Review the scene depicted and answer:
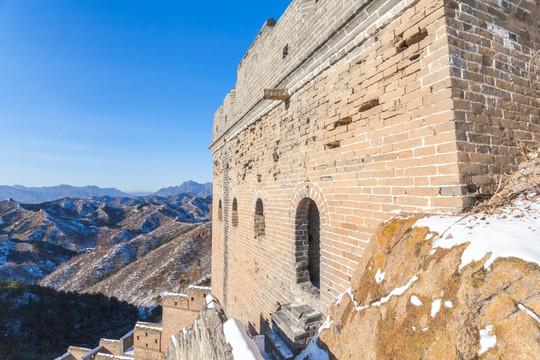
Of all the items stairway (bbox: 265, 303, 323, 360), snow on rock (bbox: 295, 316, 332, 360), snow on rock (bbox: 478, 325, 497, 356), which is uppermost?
snow on rock (bbox: 478, 325, 497, 356)

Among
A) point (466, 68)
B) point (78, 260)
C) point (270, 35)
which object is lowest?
point (78, 260)

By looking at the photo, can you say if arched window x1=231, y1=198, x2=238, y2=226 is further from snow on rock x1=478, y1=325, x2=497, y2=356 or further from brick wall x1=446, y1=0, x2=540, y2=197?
snow on rock x1=478, y1=325, x2=497, y2=356

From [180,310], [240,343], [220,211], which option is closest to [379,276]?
[240,343]

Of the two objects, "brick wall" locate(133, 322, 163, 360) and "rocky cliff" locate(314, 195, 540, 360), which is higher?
"rocky cliff" locate(314, 195, 540, 360)

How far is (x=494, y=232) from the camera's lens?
1.55 metres

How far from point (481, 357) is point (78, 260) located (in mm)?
47817

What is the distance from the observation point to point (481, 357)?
1185mm

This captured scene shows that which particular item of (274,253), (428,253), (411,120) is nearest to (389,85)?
(411,120)

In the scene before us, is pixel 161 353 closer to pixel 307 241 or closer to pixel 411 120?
pixel 307 241

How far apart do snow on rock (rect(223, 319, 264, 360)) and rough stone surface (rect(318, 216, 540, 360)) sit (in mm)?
700

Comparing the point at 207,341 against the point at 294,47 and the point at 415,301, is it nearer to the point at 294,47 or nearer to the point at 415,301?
the point at 415,301

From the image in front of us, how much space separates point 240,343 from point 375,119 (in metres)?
2.51

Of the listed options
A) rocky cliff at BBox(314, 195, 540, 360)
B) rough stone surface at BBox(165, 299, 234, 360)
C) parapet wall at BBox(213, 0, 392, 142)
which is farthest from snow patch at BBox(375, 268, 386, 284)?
parapet wall at BBox(213, 0, 392, 142)

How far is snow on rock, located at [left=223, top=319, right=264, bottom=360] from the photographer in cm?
198
